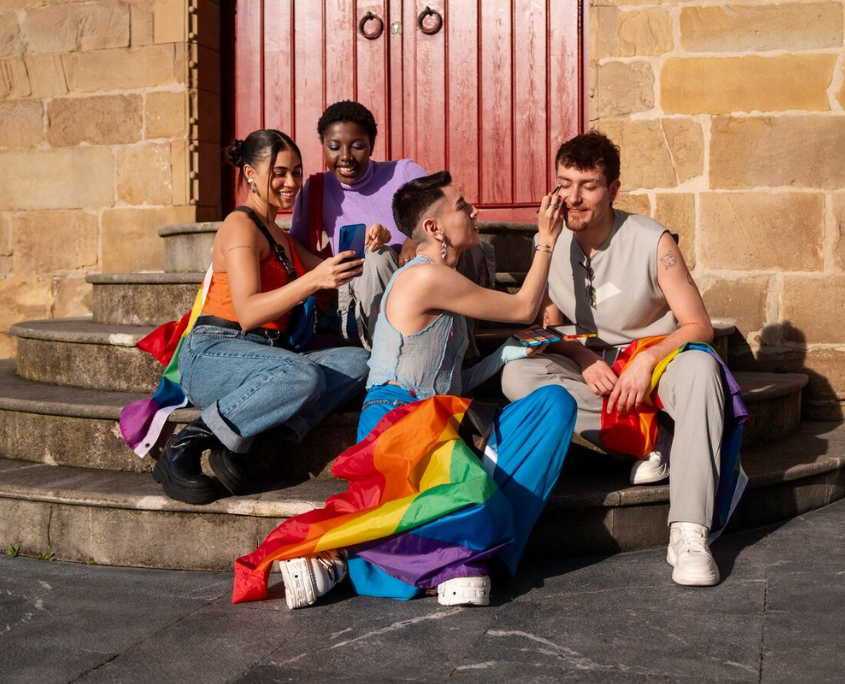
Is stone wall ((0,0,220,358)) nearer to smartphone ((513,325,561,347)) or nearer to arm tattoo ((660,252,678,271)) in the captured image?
smartphone ((513,325,561,347))

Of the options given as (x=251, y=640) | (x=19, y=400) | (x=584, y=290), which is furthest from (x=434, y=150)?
(x=251, y=640)

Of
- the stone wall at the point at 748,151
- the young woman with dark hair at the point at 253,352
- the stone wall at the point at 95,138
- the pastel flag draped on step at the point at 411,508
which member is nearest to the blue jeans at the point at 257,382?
the young woman with dark hair at the point at 253,352

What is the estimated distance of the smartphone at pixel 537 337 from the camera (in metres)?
3.35

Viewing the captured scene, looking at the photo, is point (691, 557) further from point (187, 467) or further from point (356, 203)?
point (356, 203)

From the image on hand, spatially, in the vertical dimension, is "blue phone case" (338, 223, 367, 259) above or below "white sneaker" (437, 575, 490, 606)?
above

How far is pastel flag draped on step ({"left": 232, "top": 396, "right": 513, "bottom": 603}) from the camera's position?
8.96 feet

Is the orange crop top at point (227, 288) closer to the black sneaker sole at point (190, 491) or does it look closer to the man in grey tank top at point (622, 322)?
the black sneaker sole at point (190, 491)

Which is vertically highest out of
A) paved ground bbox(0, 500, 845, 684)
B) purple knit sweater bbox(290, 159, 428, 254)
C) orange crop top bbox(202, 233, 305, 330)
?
purple knit sweater bbox(290, 159, 428, 254)

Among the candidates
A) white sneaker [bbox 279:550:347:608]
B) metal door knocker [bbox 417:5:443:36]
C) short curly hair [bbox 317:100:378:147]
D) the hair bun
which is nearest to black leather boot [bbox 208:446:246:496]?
white sneaker [bbox 279:550:347:608]

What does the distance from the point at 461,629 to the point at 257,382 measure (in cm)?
109

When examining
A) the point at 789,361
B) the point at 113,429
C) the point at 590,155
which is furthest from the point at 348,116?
the point at 789,361

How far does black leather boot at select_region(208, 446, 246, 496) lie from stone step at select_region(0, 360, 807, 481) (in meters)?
0.12

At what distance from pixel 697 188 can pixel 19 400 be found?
3333 millimetres

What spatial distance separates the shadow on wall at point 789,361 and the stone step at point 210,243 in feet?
3.82
